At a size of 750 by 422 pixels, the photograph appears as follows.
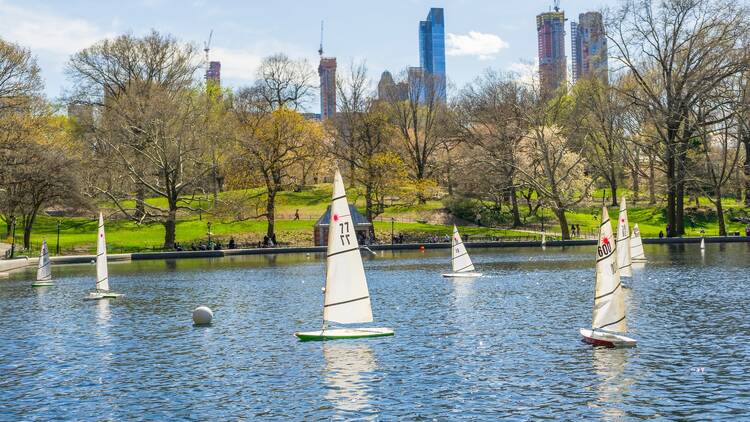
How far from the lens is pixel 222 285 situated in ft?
176

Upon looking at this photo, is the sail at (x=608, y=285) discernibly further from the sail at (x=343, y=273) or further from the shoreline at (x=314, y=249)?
the shoreline at (x=314, y=249)

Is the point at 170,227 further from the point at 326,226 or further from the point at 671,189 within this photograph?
the point at 671,189

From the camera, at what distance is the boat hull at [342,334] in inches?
1187

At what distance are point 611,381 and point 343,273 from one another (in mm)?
9537

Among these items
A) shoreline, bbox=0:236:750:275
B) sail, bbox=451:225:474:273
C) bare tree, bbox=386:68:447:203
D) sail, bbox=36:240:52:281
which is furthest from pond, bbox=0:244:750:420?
bare tree, bbox=386:68:447:203

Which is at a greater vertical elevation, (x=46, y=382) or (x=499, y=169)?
(x=499, y=169)

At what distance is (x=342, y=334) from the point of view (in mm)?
30172

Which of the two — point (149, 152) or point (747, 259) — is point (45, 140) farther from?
point (747, 259)

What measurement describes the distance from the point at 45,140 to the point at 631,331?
7063cm

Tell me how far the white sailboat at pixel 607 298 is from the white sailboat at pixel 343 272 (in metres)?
7.34

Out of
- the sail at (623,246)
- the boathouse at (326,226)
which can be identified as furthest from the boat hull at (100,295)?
the boathouse at (326,226)

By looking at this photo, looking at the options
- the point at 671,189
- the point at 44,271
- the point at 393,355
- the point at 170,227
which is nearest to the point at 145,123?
the point at 170,227

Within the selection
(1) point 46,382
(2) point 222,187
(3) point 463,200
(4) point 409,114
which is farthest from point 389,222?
(1) point 46,382

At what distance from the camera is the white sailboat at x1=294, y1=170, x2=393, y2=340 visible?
28.1m
